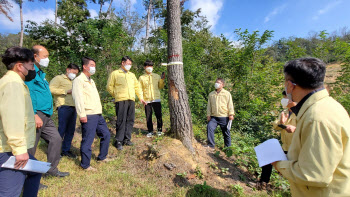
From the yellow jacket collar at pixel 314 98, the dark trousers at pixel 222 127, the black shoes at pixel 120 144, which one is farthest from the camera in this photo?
the dark trousers at pixel 222 127

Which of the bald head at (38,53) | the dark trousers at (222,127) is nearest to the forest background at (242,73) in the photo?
the dark trousers at (222,127)

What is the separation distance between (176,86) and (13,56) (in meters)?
2.67

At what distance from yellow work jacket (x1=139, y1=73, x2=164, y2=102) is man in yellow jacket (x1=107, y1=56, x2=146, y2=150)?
1.94ft

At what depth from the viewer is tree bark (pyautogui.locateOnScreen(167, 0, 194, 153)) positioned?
3.84 meters

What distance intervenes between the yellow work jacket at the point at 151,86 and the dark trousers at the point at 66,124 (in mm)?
1759

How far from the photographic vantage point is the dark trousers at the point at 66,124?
3.93 meters

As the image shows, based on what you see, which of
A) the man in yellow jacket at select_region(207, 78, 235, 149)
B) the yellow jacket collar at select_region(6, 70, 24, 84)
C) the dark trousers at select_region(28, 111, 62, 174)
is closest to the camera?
the yellow jacket collar at select_region(6, 70, 24, 84)

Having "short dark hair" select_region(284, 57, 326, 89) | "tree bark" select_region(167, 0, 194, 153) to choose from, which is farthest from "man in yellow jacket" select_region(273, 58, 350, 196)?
"tree bark" select_region(167, 0, 194, 153)

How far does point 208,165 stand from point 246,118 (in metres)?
3.69

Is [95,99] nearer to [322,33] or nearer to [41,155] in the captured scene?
[41,155]

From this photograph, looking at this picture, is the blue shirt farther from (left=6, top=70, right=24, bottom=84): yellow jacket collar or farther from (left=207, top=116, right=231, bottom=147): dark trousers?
(left=207, top=116, right=231, bottom=147): dark trousers

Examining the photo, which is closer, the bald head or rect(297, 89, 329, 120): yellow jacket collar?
rect(297, 89, 329, 120): yellow jacket collar

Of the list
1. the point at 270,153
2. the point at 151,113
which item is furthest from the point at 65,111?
the point at 270,153

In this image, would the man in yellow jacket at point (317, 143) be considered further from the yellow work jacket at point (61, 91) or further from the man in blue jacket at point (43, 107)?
the yellow work jacket at point (61, 91)
